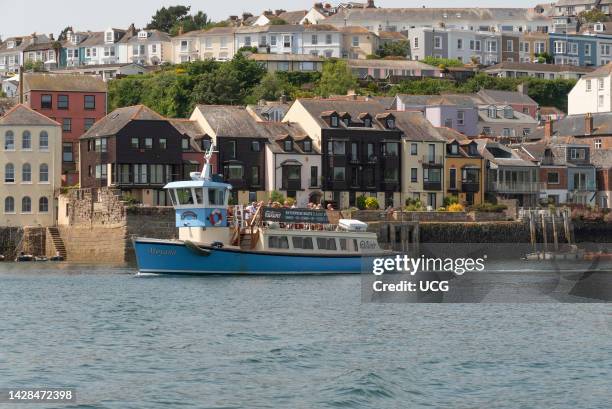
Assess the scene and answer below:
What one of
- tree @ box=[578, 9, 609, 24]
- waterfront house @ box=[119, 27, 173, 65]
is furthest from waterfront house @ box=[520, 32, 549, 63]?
waterfront house @ box=[119, 27, 173, 65]

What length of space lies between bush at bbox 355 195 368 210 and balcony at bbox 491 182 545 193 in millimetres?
11173

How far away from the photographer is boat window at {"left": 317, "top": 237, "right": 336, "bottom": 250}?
6944 cm

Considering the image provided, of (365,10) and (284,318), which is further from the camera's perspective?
(365,10)

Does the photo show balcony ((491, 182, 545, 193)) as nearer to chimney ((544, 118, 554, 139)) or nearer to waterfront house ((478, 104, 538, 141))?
chimney ((544, 118, 554, 139))

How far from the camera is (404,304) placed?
53500mm

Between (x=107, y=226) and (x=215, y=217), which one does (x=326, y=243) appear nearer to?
(x=215, y=217)

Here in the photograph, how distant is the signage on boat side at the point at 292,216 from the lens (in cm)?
6869

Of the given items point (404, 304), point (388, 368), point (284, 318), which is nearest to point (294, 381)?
point (388, 368)

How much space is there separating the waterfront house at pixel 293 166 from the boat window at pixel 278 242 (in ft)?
77.7

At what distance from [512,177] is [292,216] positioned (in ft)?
116

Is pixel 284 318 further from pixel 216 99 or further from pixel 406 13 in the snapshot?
pixel 406 13

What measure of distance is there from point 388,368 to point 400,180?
6137 cm

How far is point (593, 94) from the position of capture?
436 ft

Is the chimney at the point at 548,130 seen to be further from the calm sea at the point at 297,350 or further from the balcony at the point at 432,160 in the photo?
the calm sea at the point at 297,350
